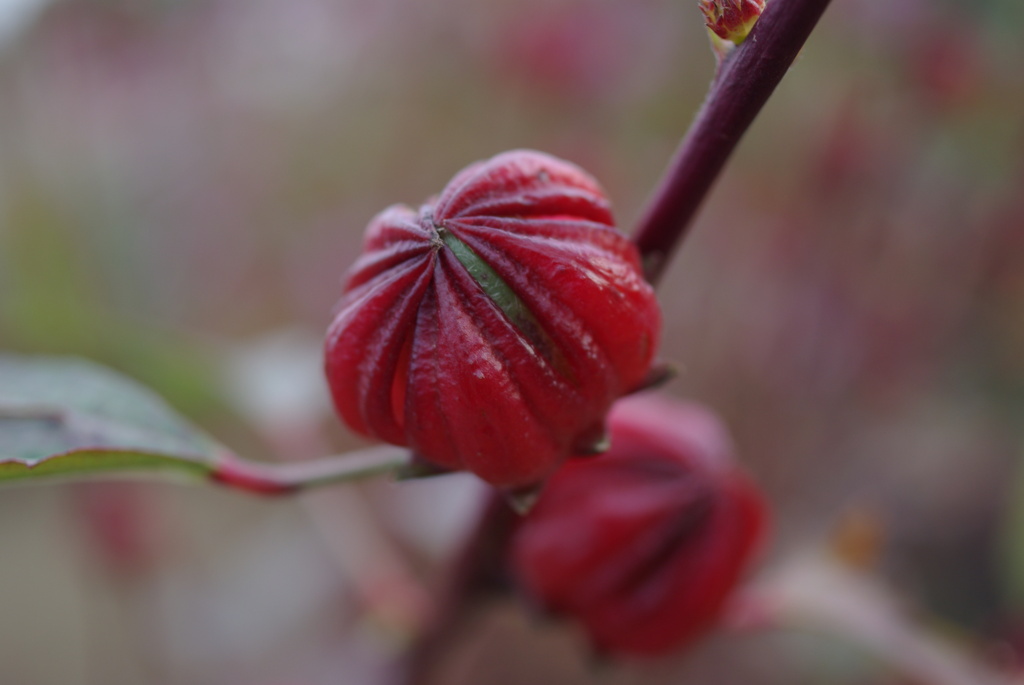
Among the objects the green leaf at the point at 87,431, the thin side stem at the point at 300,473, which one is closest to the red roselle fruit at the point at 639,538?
the thin side stem at the point at 300,473

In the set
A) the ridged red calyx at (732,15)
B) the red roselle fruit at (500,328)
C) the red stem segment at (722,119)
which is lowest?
the red roselle fruit at (500,328)

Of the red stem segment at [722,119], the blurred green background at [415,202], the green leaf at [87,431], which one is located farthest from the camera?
the blurred green background at [415,202]

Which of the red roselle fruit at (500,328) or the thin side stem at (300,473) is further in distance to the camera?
the thin side stem at (300,473)

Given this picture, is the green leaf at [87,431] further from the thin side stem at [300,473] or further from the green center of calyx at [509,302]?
the green center of calyx at [509,302]

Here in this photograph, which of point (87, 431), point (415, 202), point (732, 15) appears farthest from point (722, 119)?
point (415, 202)

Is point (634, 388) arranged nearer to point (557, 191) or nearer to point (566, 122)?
point (557, 191)

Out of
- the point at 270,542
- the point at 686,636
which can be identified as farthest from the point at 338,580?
the point at 686,636

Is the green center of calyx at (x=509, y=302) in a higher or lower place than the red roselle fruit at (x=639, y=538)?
higher

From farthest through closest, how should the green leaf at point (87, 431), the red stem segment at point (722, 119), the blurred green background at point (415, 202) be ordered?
→ 1. the blurred green background at point (415, 202)
2. the green leaf at point (87, 431)
3. the red stem segment at point (722, 119)
